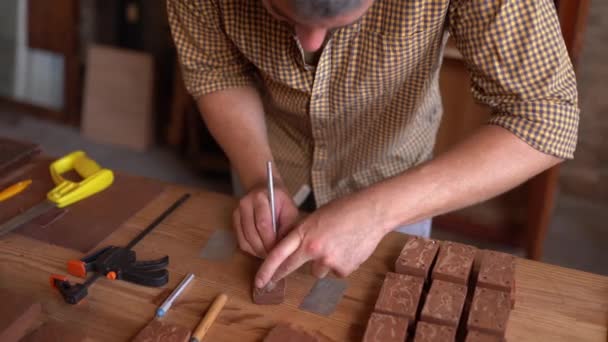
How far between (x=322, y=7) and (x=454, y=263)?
0.58 meters

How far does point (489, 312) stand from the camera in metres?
1.08

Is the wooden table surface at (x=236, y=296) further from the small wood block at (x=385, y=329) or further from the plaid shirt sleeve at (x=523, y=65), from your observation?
the plaid shirt sleeve at (x=523, y=65)

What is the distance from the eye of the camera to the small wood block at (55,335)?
1.03 meters

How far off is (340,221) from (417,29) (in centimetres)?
46

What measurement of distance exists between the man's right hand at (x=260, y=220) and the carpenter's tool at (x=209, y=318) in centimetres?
14

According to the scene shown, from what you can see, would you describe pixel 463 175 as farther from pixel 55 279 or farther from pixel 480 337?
pixel 55 279

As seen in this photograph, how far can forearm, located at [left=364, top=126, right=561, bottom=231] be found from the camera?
4.01 ft

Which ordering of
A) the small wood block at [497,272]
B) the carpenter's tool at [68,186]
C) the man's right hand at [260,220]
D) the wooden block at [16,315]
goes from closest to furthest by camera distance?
the wooden block at [16,315]
the small wood block at [497,272]
the man's right hand at [260,220]
the carpenter's tool at [68,186]

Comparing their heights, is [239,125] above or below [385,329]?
above

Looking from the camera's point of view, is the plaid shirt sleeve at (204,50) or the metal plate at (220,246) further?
the plaid shirt sleeve at (204,50)

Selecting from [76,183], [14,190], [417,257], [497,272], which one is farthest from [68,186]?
[497,272]

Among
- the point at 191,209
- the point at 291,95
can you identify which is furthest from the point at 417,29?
the point at 191,209

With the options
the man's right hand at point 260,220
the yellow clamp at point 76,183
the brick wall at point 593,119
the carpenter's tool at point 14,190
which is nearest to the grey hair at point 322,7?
the man's right hand at point 260,220

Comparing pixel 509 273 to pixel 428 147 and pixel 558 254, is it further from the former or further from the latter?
pixel 558 254
